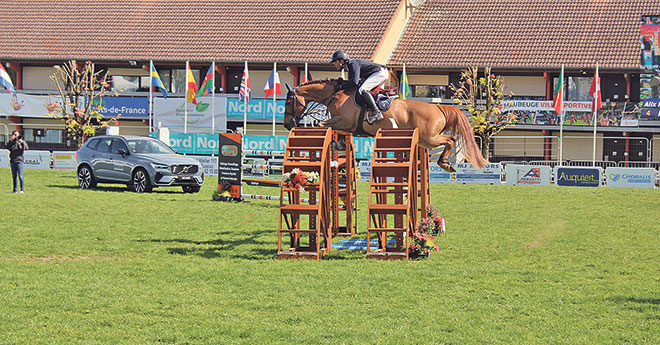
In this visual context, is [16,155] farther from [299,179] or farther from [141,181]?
[299,179]

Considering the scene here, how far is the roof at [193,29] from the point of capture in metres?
44.6

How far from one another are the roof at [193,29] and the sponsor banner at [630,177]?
16460 millimetres

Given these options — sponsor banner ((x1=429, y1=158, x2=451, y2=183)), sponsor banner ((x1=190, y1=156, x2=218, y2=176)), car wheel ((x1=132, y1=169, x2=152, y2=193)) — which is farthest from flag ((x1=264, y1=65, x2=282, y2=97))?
car wheel ((x1=132, y1=169, x2=152, y2=193))

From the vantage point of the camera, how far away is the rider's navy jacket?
12.9 metres

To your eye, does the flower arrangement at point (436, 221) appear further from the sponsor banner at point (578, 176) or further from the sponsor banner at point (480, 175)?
the sponsor banner at point (578, 176)

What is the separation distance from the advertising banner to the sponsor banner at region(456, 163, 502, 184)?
1184 cm

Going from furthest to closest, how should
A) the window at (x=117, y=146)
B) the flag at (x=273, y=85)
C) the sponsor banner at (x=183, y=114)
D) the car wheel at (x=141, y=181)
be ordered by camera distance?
the sponsor banner at (x=183, y=114)
the flag at (x=273, y=85)
the window at (x=117, y=146)
the car wheel at (x=141, y=181)

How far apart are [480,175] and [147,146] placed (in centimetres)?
1338

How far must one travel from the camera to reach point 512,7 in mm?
47469

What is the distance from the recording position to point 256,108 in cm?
4138

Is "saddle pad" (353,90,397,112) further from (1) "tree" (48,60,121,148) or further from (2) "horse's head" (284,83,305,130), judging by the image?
(1) "tree" (48,60,121,148)

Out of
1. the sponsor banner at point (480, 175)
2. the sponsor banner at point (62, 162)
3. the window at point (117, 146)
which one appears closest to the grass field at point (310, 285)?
the window at point (117, 146)

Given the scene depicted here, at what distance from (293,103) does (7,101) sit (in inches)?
1399

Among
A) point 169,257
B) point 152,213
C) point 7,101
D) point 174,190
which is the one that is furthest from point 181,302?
point 7,101
